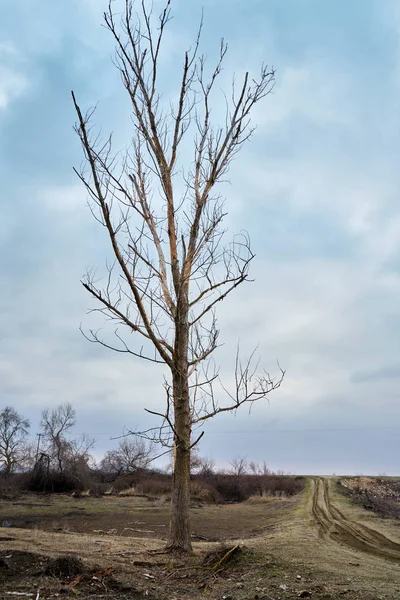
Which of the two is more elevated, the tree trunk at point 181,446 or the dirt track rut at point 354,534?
the tree trunk at point 181,446

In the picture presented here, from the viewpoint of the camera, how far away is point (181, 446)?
9258mm

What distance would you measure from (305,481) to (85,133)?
151ft

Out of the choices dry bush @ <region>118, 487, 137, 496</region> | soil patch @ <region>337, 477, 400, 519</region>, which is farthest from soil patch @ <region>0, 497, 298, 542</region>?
dry bush @ <region>118, 487, 137, 496</region>

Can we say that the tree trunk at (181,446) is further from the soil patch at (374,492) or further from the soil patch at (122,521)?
the soil patch at (374,492)

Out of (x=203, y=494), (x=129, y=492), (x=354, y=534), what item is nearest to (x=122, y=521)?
(x=354, y=534)

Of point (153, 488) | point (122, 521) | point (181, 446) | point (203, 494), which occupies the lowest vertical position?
point (122, 521)

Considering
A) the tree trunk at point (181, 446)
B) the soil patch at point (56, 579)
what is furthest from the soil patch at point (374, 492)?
the soil patch at point (56, 579)

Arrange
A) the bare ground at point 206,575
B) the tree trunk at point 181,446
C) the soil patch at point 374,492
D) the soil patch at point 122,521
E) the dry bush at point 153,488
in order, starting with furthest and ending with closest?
the dry bush at point 153,488, the soil patch at point 374,492, the soil patch at point 122,521, the tree trunk at point 181,446, the bare ground at point 206,575

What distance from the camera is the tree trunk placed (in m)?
8.95

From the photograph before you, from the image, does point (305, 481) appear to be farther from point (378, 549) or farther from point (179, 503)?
point (179, 503)

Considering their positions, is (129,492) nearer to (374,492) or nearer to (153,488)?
(153,488)

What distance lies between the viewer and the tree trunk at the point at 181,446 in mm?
8953

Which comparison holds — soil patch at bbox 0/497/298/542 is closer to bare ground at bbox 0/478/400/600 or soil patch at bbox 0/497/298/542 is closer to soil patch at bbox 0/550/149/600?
bare ground at bbox 0/478/400/600

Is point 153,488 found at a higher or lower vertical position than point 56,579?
higher
